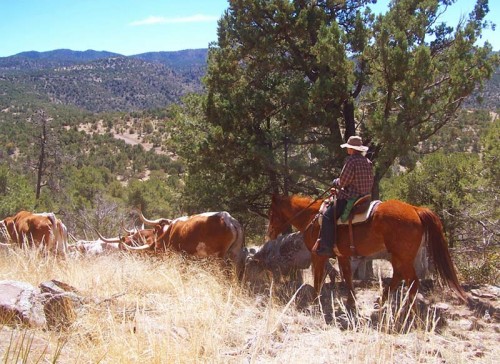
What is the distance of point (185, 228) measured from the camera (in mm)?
9570

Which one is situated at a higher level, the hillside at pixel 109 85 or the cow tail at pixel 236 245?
the hillside at pixel 109 85

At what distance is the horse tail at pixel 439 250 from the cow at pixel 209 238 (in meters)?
3.69

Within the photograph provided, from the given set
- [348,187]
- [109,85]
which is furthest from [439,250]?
[109,85]

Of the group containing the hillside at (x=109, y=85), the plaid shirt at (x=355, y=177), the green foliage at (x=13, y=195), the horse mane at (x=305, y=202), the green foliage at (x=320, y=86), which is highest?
the hillside at (x=109, y=85)

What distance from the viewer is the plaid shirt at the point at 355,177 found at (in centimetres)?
720

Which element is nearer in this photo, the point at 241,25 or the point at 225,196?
the point at 241,25

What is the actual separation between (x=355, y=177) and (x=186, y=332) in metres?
3.87

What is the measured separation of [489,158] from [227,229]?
10765 millimetres

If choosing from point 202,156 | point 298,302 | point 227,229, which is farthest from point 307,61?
point 298,302

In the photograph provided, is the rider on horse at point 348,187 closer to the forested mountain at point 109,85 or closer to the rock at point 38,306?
the rock at point 38,306

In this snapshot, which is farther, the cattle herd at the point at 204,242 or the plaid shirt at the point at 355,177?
the cattle herd at the point at 204,242

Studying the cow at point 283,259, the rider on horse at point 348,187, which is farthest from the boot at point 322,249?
the cow at point 283,259

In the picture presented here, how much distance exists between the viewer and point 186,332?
4.47 metres

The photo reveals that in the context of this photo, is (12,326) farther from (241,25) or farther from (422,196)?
(422,196)
